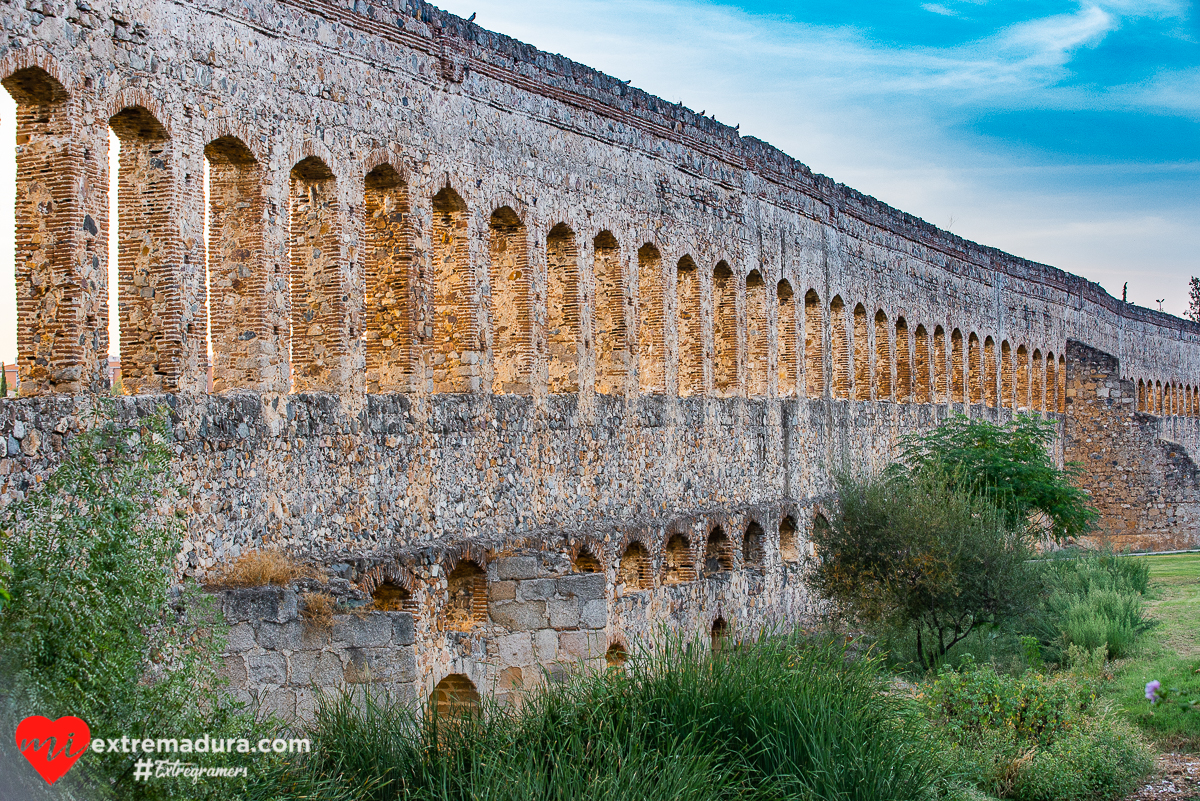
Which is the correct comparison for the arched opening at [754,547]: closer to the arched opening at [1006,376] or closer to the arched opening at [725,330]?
the arched opening at [725,330]

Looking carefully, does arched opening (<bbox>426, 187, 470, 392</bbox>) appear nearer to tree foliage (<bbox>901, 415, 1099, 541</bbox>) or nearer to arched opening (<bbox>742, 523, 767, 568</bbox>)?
arched opening (<bbox>742, 523, 767, 568</bbox>)

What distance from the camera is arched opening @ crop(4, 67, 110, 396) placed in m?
8.22

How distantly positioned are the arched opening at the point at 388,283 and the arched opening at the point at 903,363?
1570 centimetres

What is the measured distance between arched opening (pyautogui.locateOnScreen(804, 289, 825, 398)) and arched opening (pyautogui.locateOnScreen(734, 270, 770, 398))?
7.09ft

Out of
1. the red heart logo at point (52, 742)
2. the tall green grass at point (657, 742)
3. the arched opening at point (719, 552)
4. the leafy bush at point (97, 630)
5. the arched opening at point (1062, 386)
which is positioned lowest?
the tall green grass at point (657, 742)

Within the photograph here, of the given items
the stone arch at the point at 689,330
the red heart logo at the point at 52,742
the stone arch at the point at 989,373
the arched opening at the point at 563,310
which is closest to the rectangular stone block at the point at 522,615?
the arched opening at the point at 563,310

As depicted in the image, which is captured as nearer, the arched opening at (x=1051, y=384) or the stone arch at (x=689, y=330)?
the stone arch at (x=689, y=330)

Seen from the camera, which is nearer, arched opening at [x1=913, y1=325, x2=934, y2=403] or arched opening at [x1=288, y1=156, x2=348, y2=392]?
arched opening at [x1=288, y1=156, x2=348, y2=392]

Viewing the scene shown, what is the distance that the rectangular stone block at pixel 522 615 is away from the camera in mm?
10992

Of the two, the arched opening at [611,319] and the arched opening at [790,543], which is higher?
the arched opening at [611,319]

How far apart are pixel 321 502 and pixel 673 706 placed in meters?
3.41

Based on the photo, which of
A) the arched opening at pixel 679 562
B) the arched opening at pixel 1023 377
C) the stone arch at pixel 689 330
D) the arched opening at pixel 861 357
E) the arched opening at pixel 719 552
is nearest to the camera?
the arched opening at pixel 679 562

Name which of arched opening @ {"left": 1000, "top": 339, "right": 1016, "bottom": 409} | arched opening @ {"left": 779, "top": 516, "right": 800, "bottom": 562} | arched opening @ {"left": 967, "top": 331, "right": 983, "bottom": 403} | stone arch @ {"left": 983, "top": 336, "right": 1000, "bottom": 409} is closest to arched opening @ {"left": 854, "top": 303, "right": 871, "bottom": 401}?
arched opening @ {"left": 779, "top": 516, "right": 800, "bottom": 562}

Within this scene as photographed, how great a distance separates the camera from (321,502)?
10070 mm
